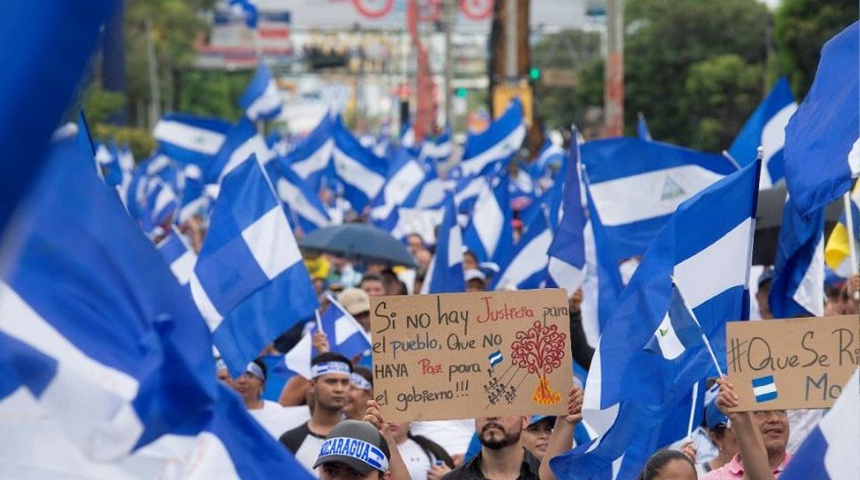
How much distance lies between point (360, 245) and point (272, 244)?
5449 mm

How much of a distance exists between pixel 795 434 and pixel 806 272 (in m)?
0.85

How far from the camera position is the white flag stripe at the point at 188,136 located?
71.4 ft

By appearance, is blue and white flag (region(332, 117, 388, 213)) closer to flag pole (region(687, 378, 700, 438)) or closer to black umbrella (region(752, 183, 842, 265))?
black umbrella (region(752, 183, 842, 265))

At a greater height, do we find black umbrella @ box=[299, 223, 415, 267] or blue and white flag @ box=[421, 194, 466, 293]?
blue and white flag @ box=[421, 194, 466, 293]

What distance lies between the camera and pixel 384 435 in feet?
20.7

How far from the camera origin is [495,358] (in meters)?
6.15

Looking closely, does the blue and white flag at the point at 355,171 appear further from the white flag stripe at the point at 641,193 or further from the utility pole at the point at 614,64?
the white flag stripe at the point at 641,193

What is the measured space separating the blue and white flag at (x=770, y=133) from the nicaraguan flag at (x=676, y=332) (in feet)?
20.3

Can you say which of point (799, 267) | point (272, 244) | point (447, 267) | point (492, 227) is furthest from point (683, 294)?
point (492, 227)

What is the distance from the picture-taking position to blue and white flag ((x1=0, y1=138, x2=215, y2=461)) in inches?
150

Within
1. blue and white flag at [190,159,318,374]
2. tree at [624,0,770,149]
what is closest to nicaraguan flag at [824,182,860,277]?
blue and white flag at [190,159,318,374]

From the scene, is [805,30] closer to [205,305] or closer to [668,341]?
[205,305]

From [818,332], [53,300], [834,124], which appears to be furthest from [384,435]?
[53,300]

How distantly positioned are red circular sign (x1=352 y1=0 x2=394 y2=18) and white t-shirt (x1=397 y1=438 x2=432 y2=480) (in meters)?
48.3
